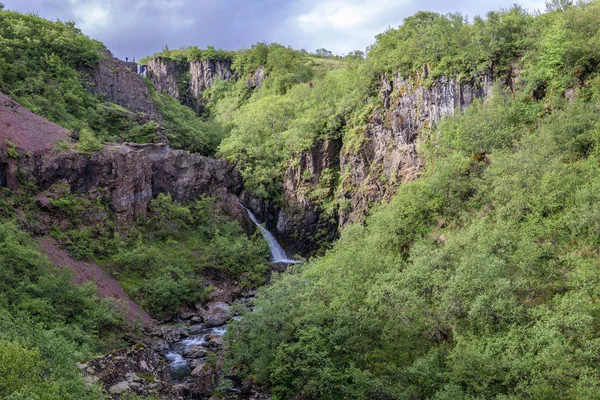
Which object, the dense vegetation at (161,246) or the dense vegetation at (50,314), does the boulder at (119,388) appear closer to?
the dense vegetation at (50,314)

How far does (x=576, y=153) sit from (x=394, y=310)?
17.3 m

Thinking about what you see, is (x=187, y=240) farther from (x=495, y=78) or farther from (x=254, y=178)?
(x=495, y=78)

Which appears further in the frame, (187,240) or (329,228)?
(329,228)

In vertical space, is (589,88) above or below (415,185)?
above

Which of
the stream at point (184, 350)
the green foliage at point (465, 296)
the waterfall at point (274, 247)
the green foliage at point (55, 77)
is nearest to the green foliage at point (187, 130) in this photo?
the green foliage at point (55, 77)

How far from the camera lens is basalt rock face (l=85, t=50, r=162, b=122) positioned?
70312mm

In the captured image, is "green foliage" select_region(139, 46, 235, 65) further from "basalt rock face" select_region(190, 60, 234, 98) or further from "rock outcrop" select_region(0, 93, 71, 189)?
"rock outcrop" select_region(0, 93, 71, 189)

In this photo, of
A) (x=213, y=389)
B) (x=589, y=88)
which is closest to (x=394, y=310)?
(x=213, y=389)

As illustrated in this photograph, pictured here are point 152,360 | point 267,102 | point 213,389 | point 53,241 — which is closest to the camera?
point 152,360

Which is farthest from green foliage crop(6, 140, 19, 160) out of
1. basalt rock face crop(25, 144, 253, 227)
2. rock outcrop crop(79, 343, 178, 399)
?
rock outcrop crop(79, 343, 178, 399)

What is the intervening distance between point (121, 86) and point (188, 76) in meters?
35.5

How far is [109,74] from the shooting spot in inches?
2832

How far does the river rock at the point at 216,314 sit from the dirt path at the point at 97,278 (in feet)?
14.9

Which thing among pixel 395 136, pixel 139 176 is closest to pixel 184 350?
pixel 139 176
